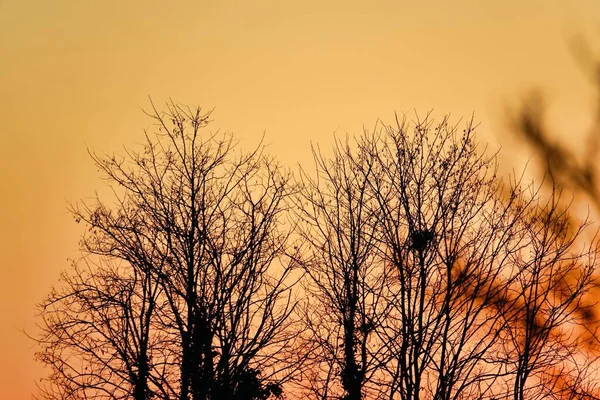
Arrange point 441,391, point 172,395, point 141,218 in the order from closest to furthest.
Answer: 1. point 441,391
2. point 172,395
3. point 141,218

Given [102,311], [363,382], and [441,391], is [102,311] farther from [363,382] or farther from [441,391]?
[441,391]

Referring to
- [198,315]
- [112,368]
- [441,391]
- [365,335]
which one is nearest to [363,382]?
[365,335]

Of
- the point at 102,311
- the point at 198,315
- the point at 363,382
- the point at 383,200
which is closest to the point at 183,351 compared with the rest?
the point at 198,315

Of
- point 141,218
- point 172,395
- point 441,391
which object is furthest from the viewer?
point 141,218

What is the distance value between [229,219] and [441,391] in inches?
250

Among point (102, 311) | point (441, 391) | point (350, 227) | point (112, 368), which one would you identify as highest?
point (350, 227)

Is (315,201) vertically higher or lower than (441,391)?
higher

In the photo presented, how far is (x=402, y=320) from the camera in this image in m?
19.5

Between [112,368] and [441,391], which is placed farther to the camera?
[112,368]

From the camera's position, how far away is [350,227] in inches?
850

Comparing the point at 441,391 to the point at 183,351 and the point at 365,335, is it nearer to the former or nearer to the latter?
the point at 365,335

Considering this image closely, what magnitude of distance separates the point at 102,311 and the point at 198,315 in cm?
273

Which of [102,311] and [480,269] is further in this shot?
[102,311]

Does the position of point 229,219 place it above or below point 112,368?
above
